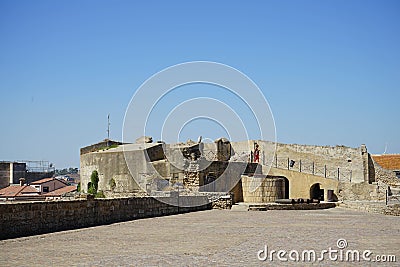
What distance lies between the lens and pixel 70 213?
13102mm

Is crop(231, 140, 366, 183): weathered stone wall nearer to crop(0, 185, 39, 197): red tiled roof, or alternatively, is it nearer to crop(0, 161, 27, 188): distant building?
crop(0, 185, 39, 197): red tiled roof

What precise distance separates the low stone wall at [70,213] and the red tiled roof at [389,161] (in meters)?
25.3

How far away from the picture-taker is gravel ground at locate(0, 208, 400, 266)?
26.2 ft

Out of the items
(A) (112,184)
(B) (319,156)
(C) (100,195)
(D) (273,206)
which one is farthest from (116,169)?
(B) (319,156)

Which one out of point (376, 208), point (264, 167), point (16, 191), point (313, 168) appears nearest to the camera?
point (376, 208)

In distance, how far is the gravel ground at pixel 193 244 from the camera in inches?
315

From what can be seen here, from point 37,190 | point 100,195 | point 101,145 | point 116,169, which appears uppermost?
point 101,145

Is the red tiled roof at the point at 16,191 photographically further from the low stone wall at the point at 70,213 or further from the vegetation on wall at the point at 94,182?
the low stone wall at the point at 70,213

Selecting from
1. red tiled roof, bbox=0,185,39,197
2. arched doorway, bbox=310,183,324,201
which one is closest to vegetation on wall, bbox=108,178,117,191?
red tiled roof, bbox=0,185,39,197

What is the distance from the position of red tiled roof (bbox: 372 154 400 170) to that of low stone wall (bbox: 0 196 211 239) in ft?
83.0

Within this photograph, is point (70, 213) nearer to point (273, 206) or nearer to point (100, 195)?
point (273, 206)

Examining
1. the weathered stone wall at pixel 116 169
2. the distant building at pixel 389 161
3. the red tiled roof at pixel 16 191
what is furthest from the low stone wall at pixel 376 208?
the red tiled roof at pixel 16 191

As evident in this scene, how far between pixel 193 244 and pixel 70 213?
14.7 feet

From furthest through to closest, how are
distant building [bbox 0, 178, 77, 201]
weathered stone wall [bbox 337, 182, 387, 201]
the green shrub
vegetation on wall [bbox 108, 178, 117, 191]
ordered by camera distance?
1. distant building [bbox 0, 178, 77, 201]
2. vegetation on wall [bbox 108, 178, 117, 191]
3. the green shrub
4. weathered stone wall [bbox 337, 182, 387, 201]
